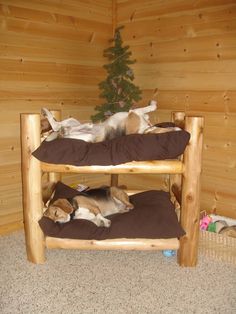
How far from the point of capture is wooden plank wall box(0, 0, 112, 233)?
2701mm

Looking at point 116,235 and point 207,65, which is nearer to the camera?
point 116,235

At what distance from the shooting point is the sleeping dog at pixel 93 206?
2109 mm

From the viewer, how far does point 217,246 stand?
7.59ft

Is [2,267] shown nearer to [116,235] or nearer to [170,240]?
[116,235]

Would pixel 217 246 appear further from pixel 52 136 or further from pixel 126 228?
pixel 52 136

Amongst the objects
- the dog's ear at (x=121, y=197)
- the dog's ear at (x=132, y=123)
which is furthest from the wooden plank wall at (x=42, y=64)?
the dog's ear at (x=132, y=123)

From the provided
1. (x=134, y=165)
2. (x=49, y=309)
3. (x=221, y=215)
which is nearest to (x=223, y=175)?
(x=221, y=215)

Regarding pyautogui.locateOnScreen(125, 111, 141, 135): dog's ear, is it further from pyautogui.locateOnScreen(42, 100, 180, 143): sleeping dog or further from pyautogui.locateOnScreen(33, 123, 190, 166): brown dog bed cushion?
pyautogui.locateOnScreen(33, 123, 190, 166): brown dog bed cushion

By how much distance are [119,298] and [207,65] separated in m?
1.89

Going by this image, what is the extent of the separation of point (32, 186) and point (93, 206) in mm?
404

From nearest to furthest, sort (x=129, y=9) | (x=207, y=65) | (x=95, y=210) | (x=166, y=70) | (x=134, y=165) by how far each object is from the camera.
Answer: (x=134, y=165) → (x=95, y=210) → (x=207, y=65) → (x=166, y=70) → (x=129, y=9)

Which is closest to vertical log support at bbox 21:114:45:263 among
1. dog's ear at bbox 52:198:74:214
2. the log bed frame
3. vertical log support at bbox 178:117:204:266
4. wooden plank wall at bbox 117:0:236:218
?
the log bed frame

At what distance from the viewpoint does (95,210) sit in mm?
2215

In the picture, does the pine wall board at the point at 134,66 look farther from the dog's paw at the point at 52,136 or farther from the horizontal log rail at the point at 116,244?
the horizontal log rail at the point at 116,244
